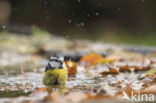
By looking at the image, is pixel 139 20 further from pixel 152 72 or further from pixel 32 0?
pixel 152 72

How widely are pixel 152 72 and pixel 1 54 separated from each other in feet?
17.4

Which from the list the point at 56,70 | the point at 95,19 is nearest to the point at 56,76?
the point at 56,70

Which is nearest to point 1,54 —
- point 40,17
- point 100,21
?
point 40,17

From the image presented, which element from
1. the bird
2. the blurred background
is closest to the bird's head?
the bird

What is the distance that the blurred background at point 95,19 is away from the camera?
9.94m

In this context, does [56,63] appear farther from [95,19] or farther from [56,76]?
[95,19]

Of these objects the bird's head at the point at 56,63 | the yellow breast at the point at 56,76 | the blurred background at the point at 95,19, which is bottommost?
the yellow breast at the point at 56,76

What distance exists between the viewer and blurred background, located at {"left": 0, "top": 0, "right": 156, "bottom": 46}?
9938 mm

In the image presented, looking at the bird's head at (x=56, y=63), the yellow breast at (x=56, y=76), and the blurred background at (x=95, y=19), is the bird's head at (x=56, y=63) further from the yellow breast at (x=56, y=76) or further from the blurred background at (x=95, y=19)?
the blurred background at (x=95, y=19)

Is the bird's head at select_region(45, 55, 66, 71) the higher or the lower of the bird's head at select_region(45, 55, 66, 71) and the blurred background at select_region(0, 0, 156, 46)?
the lower

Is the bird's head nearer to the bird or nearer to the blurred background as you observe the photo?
the bird

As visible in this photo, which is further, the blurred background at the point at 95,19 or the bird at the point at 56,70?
the blurred background at the point at 95,19

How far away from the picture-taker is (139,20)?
9.98 meters

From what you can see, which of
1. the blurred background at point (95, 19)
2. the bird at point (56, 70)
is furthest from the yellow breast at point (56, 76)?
the blurred background at point (95, 19)
